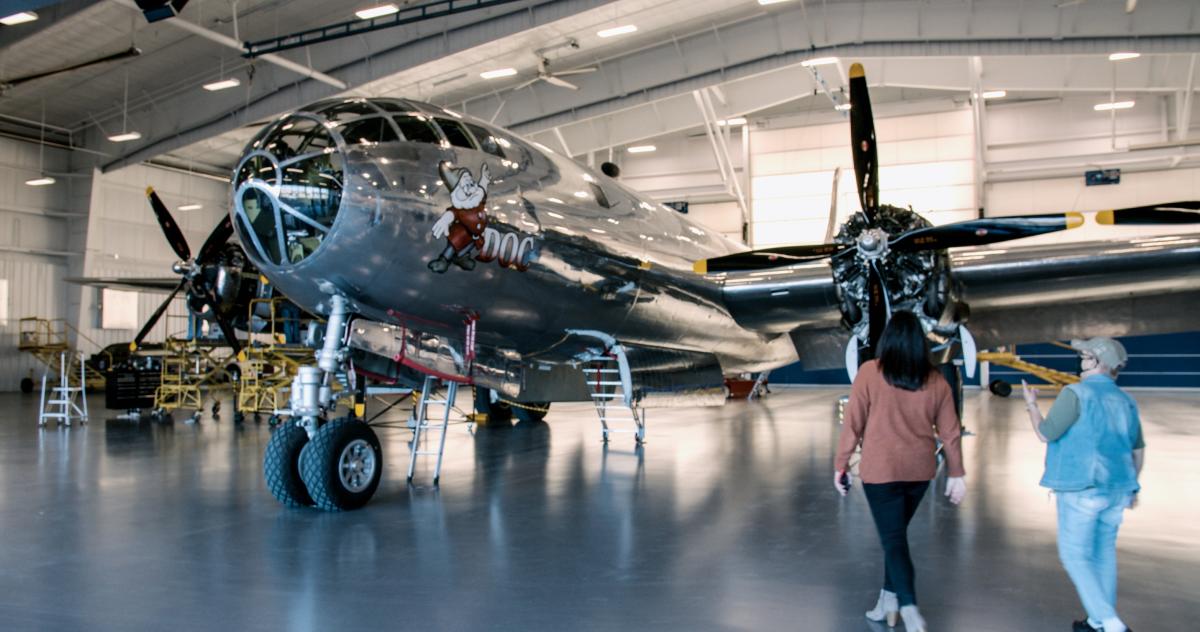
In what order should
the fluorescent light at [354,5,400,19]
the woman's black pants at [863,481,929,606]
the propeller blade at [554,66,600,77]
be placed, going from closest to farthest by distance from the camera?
the woman's black pants at [863,481,929,606] < the fluorescent light at [354,5,400,19] < the propeller blade at [554,66,600,77]

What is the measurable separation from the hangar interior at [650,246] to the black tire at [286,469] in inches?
8.4

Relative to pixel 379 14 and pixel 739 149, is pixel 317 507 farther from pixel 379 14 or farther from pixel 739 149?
pixel 739 149

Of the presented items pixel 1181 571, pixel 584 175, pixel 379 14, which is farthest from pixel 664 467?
pixel 379 14

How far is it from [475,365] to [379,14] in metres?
11.9

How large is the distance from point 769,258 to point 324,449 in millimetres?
5357

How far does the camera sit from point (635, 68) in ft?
85.0

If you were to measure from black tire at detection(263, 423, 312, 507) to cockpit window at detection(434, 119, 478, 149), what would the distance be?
320 cm

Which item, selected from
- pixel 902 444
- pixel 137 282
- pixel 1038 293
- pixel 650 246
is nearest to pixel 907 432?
pixel 902 444

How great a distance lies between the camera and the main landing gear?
7746 millimetres

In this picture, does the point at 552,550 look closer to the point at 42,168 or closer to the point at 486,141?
the point at 486,141

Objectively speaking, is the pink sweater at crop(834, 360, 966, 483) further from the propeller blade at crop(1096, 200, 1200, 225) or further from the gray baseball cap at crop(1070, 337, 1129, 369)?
the propeller blade at crop(1096, 200, 1200, 225)

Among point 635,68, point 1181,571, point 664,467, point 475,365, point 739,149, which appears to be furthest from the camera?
point 739,149

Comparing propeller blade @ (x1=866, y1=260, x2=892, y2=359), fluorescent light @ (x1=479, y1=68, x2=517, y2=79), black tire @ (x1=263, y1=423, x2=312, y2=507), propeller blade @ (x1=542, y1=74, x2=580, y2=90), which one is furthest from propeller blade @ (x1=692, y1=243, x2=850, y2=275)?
propeller blade @ (x1=542, y1=74, x2=580, y2=90)

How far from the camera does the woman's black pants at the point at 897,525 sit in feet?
13.8
